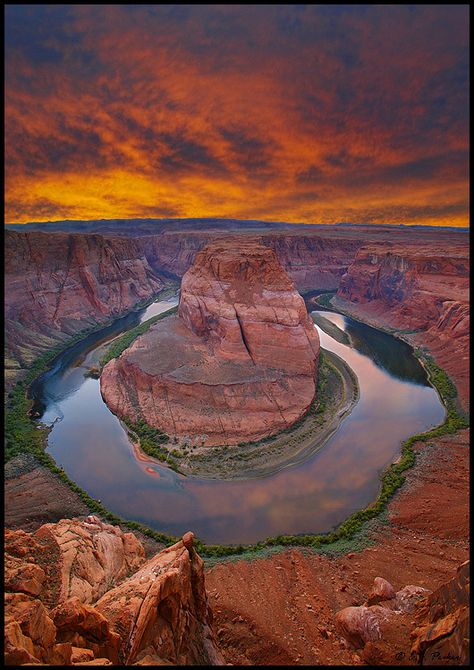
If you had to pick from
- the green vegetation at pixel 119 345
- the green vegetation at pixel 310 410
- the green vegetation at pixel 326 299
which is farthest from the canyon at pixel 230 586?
the green vegetation at pixel 326 299

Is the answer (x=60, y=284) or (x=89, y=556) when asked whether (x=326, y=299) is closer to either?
(x=60, y=284)

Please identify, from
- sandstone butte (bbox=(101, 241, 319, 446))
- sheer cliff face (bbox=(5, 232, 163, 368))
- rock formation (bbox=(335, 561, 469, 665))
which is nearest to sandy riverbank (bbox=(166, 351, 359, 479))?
sandstone butte (bbox=(101, 241, 319, 446))

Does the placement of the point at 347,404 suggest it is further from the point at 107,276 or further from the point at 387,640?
the point at 107,276

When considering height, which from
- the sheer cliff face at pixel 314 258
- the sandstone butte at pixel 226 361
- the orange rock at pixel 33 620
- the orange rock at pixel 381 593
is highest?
the sheer cliff face at pixel 314 258

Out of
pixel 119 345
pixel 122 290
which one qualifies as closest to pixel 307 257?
pixel 122 290

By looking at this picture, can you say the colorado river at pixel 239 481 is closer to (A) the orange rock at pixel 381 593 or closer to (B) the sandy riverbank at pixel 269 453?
(B) the sandy riverbank at pixel 269 453

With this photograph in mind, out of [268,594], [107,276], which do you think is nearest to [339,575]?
[268,594]
